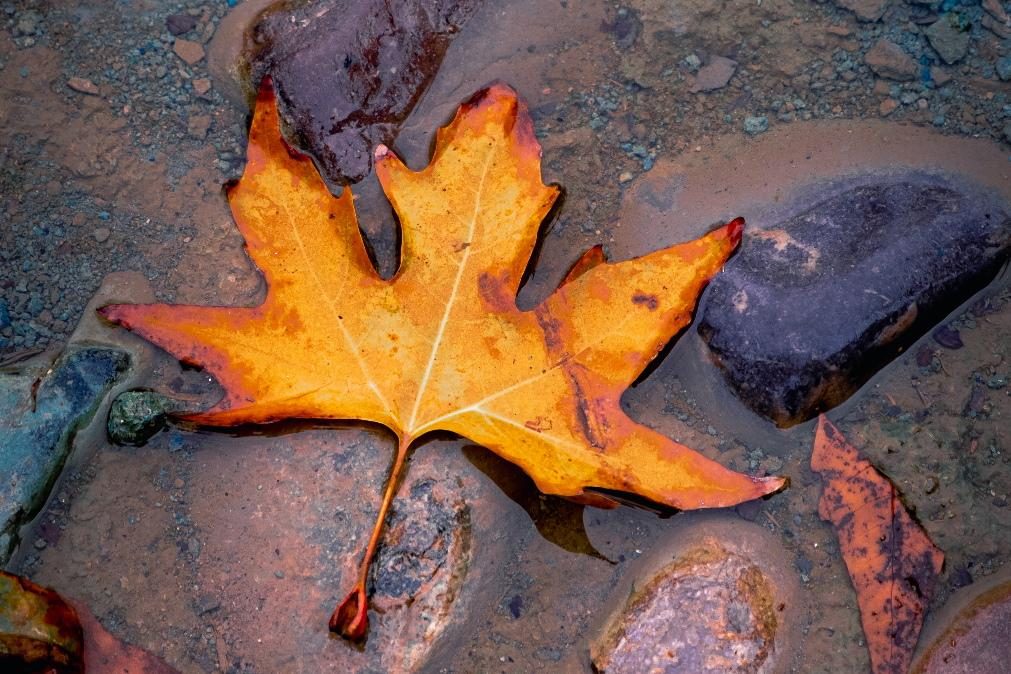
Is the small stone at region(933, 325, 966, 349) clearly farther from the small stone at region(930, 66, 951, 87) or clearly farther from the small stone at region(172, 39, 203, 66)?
the small stone at region(172, 39, 203, 66)

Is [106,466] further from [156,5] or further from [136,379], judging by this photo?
[156,5]

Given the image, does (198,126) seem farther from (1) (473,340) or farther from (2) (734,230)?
(2) (734,230)

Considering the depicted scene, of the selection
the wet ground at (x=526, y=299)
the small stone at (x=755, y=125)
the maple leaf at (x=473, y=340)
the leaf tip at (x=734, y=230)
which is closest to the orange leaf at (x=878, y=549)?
the wet ground at (x=526, y=299)

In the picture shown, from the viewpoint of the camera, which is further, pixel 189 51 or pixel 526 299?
pixel 189 51

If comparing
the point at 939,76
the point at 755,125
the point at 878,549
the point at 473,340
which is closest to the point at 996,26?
the point at 939,76

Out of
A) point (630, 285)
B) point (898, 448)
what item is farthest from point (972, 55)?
point (630, 285)

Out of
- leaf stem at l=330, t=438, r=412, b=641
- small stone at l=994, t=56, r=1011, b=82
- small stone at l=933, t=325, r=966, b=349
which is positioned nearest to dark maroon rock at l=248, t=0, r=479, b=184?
leaf stem at l=330, t=438, r=412, b=641
